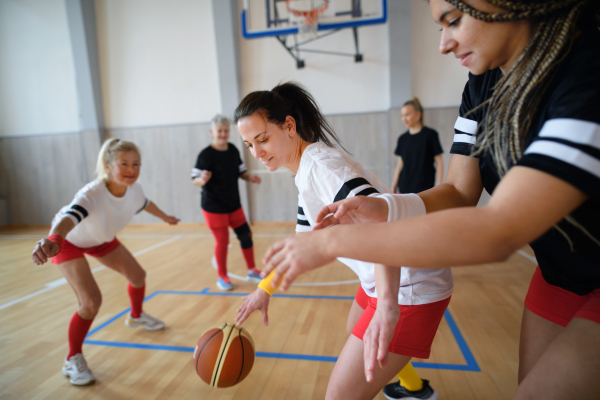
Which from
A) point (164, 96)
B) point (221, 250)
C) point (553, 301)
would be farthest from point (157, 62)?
point (553, 301)

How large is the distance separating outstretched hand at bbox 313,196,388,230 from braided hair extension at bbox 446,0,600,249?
1.10 feet

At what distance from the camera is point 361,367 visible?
1221mm

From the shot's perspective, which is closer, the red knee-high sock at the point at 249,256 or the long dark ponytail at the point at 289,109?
the long dark ponytail at the point at 289,109

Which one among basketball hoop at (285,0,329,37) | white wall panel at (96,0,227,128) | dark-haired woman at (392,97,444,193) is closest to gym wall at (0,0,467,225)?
white wall panel at (96,0,227,128)

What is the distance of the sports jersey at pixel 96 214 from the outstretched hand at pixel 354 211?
2026 millimetres

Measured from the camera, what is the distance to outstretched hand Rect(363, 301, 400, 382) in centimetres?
93

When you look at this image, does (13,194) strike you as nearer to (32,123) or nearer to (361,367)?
(32,123)

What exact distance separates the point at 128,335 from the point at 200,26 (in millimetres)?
6596

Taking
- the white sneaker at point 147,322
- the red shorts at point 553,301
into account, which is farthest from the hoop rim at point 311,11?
the red shorts at point 553,301

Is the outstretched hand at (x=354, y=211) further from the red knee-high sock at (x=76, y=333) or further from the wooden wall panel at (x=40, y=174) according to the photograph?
the wooden wall panel at (x=40, y=174)

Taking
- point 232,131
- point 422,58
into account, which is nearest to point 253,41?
point 232,131

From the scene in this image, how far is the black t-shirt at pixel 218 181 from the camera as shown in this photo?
3908mm

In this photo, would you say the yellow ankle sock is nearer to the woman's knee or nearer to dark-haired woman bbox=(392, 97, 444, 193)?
the woman's knee

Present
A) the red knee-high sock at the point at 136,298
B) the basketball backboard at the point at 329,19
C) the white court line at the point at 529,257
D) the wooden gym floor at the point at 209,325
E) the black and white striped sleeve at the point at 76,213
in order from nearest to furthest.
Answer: the wooden gym floor at the point at 209,325, the black and white striped sleeve at the point at 76,213, the red knee-high sock at the point at 136,298, the white court line at the point at 529,257, the basketball backboard at the point at 329,19
